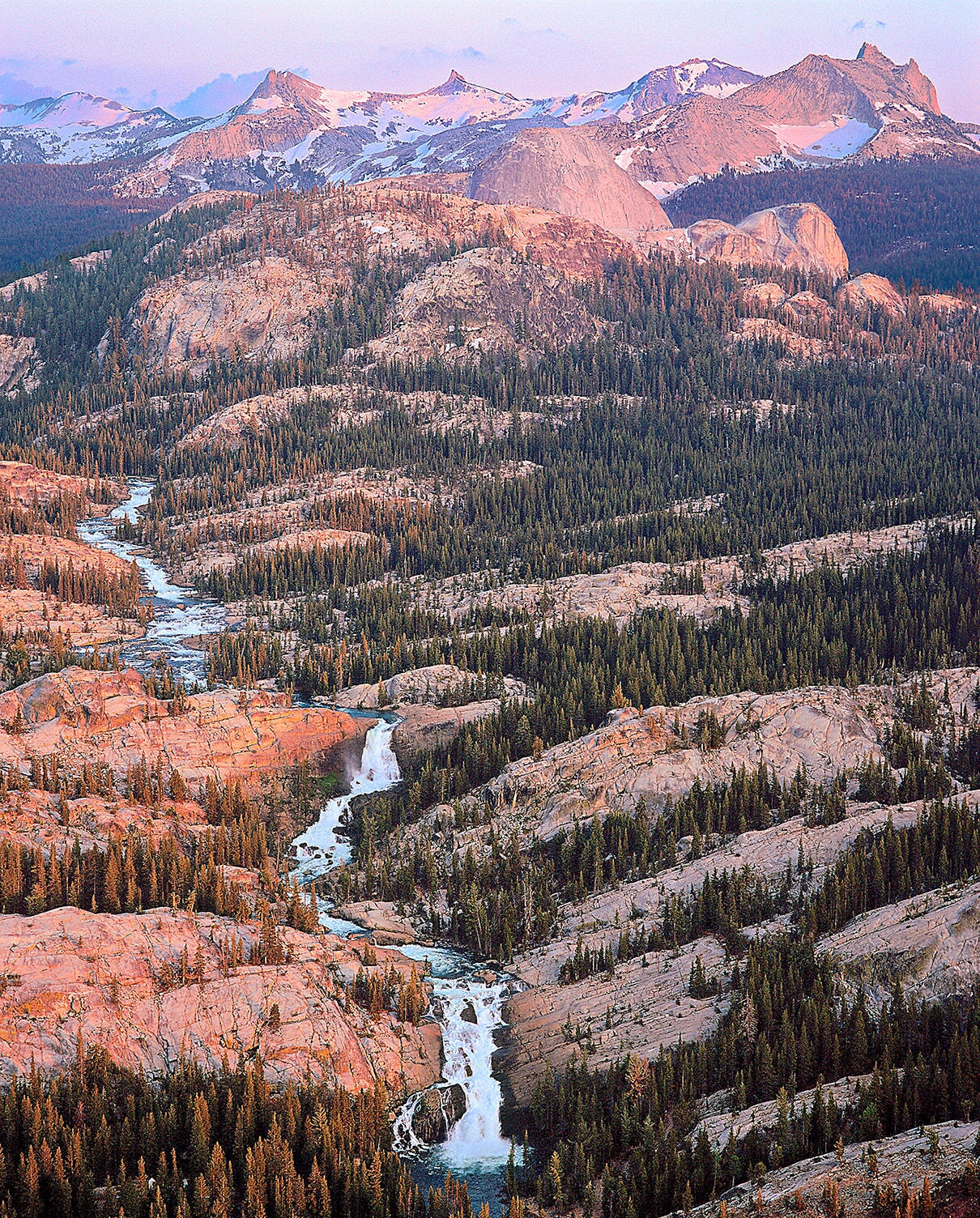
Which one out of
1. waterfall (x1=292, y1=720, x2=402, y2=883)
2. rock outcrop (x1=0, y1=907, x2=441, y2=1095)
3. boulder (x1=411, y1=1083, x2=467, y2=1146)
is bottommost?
boulder (x1=411, y1=1083, x2=467, y2=1146)

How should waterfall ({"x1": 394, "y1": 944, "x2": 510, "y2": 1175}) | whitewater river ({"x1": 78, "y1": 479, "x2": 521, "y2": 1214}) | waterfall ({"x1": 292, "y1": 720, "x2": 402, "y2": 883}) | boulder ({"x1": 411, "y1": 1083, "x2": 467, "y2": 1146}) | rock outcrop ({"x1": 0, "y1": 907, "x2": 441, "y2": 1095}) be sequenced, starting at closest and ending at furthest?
1. whitewater river ({"x1": 78, "y1": 479, "x2": 521, "y2": 1214})
2. rock outcrop ({"x1": 0, "y1": 907, "x2": 441, "y2": 1095})
3. waterfall ({"x1": 394, "y1": 944, "x2": 510, "y2": 1175})
4. boulder ({"x1": 411, "y1": 1083, "x2": 467, "y2": 1146})
5. waterfall ({"x1": 292, "y1": 720, "x2": 402, "y2": 883})

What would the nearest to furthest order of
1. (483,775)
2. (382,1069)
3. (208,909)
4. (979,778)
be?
(382,1069) → (208,909) → (979,778) → (483,775)

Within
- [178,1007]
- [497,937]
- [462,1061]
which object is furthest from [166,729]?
[462,1061]

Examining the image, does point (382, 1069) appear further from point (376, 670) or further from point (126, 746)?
point (376, 670)

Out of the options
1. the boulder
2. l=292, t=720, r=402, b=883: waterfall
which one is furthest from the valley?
l=292, t=720, r=402, b=883: waterfall

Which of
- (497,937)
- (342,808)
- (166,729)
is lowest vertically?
(342,808)

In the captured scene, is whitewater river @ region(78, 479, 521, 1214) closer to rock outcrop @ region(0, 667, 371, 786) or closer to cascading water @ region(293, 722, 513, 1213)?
cascading water @ region(293, 722, 513, 1213)

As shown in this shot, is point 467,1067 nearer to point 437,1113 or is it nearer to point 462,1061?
point 462,1061

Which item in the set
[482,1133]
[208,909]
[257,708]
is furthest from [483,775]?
[482,1133]
